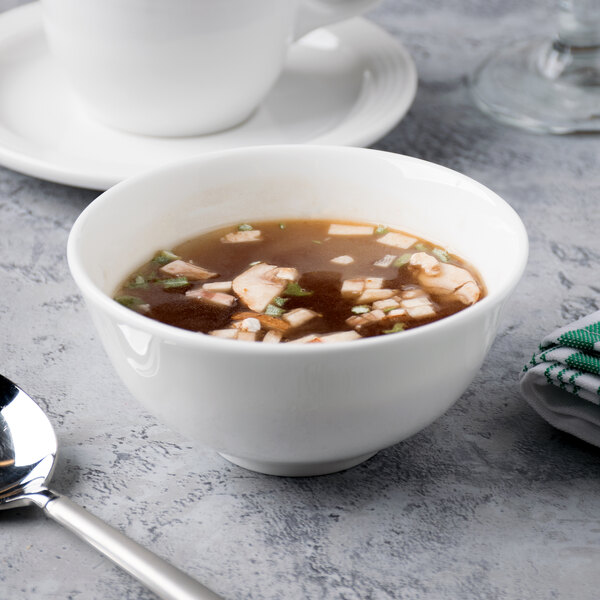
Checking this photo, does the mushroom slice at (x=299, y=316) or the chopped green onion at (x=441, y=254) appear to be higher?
the mushroom slice at (x=299, y=316)

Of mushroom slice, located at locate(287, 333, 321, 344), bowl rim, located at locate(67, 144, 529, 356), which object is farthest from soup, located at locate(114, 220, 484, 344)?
bowl rim, located at locate(67, 144, 529, 356)

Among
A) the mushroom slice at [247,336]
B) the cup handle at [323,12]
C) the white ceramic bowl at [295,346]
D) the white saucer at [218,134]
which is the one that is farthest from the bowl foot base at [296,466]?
the cup handle at [323,12]

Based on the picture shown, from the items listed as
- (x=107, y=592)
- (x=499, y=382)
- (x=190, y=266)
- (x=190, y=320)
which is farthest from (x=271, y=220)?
(x=107, y=592)

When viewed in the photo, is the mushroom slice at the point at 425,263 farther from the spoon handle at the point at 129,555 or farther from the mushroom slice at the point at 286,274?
the spoon handle at the point at 129,555

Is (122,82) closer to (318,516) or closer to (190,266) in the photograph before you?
(190,266)

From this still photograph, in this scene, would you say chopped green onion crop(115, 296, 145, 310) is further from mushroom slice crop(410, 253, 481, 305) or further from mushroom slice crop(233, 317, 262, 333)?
mushroom slice crop(410, 253, 481, 305)
